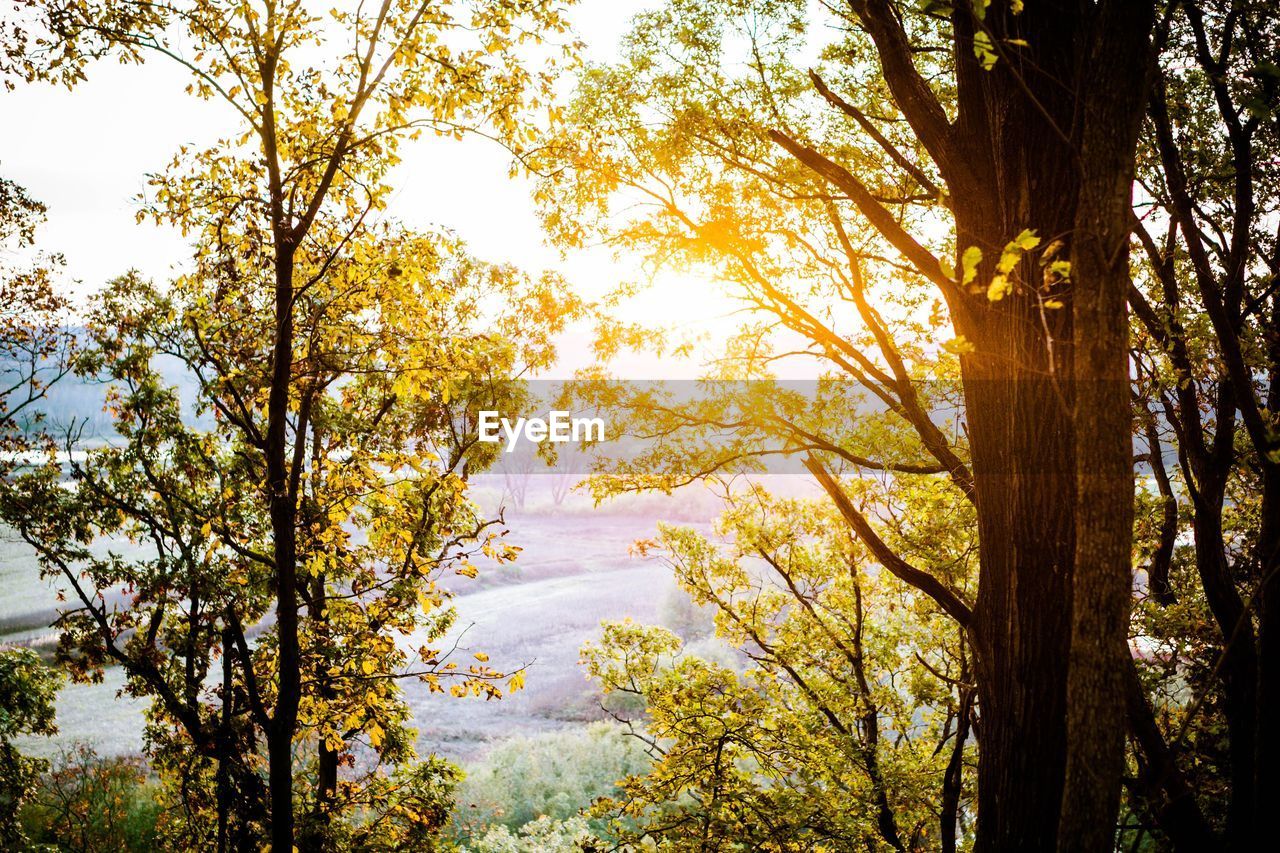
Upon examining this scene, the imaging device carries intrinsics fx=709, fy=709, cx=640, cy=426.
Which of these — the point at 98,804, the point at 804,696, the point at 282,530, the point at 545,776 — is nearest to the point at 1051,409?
the point at 282,530

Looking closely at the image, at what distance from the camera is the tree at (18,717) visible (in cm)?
918

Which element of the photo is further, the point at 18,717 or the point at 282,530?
the point at 18,717

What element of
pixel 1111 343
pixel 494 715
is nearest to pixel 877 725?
pixel 1111 343

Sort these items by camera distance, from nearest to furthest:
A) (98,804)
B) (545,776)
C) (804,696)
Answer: (804,696)
(98,804)
(545,776)

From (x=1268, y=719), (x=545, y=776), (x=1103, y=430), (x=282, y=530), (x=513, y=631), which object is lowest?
(x=545, y=776)

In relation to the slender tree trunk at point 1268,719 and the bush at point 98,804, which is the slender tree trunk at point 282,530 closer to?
the slender tree trunk at point 1268,719

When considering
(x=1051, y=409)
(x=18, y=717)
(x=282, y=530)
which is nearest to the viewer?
(x=1051, y=409)

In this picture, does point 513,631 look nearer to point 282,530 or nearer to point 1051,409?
point 282,530

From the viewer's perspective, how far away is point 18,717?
9523 mm

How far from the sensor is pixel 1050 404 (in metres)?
3.29

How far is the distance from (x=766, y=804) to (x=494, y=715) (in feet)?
87.3

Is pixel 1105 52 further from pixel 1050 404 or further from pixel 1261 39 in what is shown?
pixel 1261 39

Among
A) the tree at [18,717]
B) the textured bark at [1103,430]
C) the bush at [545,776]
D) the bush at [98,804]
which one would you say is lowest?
the bush at [545,776]

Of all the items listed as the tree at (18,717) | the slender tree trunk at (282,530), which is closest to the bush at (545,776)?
the tree at (18,717)
